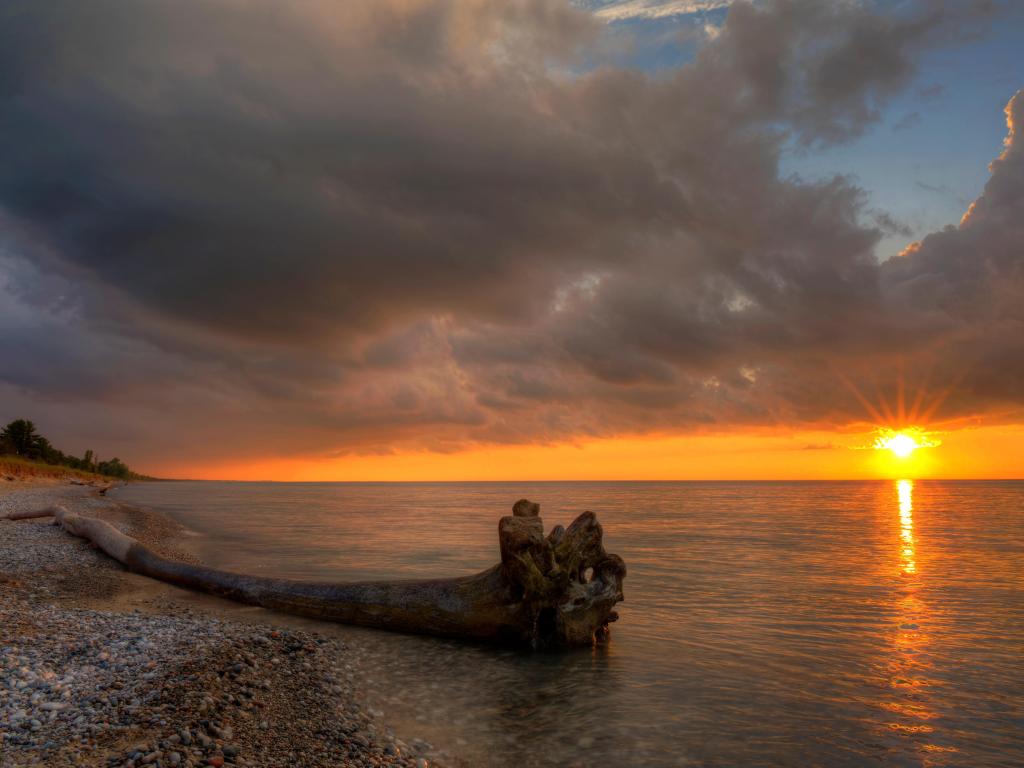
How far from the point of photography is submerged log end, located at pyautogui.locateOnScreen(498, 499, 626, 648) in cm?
1183

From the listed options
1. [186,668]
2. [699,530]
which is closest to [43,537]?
[186,668]

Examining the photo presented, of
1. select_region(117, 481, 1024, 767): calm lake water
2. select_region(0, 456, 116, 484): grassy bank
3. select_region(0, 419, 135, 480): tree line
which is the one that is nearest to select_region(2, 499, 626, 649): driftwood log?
select_region(117, 481, 1024, 767): calm lake water

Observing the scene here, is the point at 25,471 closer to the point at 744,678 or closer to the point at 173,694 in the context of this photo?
the point at 173,694

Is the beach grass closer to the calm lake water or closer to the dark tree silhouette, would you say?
the dark tree silhouette

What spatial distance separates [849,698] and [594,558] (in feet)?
16.0

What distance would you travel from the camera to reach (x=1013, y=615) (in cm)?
1612

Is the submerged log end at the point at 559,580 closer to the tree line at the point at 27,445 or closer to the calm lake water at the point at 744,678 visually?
the calm lake water at the point at 744,678

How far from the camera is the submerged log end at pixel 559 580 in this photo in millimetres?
11831

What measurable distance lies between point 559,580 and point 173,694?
6971 millimetres

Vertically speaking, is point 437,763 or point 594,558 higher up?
point 594,558

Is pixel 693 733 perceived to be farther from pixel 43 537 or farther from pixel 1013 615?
pixel 43 537

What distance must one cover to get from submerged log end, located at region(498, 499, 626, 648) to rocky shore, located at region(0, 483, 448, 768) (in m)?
3.46

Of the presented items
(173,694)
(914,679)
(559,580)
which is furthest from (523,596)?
(914,679)

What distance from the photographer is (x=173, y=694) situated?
23.5 feet
